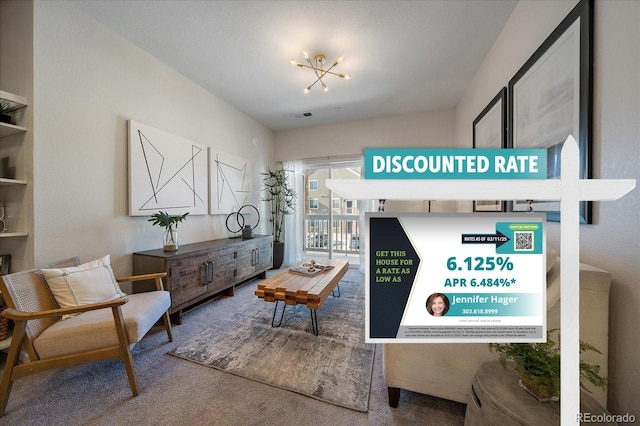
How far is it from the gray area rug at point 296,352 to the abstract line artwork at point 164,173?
1431mm

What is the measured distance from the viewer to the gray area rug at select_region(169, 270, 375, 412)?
146 cm

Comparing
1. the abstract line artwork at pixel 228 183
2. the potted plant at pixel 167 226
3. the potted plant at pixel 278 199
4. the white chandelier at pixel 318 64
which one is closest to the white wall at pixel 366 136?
the potted plant at pixel 278 199

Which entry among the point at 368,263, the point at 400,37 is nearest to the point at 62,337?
the point at 368,263

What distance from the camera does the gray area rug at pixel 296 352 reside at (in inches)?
57.5

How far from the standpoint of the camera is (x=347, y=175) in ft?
15.1

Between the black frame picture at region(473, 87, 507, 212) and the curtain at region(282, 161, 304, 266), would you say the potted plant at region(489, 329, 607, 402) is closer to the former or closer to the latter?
the black frame picture at region(473, 87, 507, 212)

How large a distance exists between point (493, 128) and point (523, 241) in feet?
7.94

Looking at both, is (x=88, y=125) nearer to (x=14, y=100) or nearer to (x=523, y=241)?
(x=14, y=100)

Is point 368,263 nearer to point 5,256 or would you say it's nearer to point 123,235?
point 123,235

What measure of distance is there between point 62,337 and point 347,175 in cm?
415

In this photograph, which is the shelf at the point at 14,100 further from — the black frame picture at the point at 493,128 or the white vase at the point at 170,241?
the black frame picture at the point at 493,128

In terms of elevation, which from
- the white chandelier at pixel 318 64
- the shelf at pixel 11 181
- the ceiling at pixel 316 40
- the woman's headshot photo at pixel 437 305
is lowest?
the woman's headshot photo at pixel 437 305

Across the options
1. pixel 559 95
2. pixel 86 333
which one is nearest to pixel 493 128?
pixel 559 95

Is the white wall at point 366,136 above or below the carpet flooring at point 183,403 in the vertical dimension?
above
